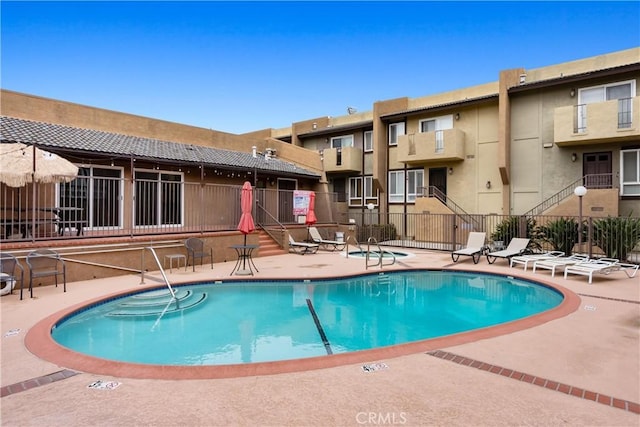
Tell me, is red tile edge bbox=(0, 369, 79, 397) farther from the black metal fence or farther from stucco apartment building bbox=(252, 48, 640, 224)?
stucco apartment building bbox=(252, 48, 640, 224)

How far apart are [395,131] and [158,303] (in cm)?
1990

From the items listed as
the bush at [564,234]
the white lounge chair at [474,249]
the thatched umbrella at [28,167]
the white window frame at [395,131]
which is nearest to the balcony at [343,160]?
the white window frame at [395,131]

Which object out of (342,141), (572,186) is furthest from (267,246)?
(572,186)

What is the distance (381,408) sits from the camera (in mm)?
3578

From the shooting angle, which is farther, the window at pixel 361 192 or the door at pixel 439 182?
the window at pixel 361 192

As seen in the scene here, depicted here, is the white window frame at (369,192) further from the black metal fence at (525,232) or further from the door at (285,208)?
the door at (285,208)

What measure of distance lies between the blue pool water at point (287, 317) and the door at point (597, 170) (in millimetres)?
9915

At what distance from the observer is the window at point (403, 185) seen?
24.0 m

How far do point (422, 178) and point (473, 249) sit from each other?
991 cm

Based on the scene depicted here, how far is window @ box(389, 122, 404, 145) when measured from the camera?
967 inches

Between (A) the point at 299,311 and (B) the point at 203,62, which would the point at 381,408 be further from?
(B) the point at 203,62

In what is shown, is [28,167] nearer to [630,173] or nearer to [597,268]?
[597,268]

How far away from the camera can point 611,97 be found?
17.3m

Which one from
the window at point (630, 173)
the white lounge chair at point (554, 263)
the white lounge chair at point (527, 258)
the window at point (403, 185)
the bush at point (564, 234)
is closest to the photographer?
the white lounge chair at point (554, 263)
